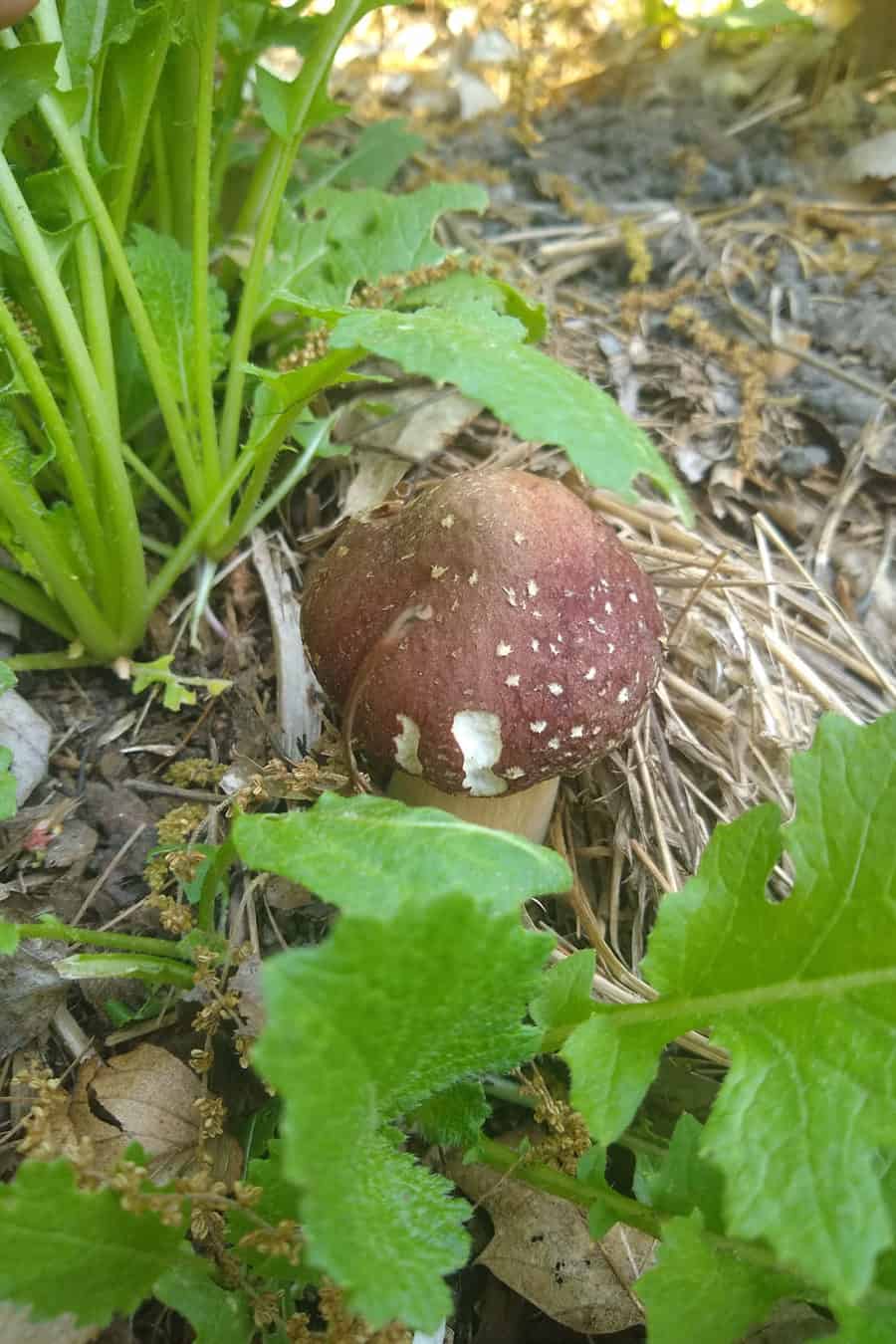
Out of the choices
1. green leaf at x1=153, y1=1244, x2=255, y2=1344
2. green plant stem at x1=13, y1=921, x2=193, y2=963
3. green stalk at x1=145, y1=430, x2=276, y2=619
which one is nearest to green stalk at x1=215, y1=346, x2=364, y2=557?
green stalk at x1=145, y1=430, x2=276, y2=619

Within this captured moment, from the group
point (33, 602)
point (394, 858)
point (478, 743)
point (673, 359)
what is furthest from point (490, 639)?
point (673, 359)

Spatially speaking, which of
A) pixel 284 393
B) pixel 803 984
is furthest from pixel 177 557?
pixel 803 984

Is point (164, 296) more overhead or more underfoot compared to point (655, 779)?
more overhead

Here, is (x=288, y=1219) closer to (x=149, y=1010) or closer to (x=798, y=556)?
(x=149, y=1010)

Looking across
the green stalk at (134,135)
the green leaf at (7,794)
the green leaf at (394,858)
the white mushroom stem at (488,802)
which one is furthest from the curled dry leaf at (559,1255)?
the green stalk at (134,135)

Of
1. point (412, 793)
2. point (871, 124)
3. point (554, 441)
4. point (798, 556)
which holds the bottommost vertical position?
point (412, 793)
